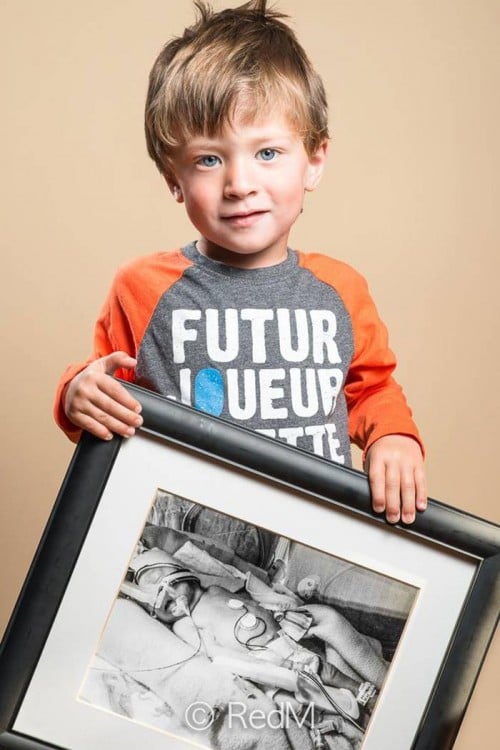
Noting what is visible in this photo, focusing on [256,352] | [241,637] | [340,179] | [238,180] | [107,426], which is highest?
[340,179]

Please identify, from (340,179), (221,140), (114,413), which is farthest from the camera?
(340,179)

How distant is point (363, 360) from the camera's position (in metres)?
0.92

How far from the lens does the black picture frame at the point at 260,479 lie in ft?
2.41

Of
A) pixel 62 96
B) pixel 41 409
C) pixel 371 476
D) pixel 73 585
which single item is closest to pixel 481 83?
pixel 62 96

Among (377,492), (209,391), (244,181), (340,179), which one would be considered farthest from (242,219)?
(340,179)

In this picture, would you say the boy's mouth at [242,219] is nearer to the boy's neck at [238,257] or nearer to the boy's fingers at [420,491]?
the boy's neck at [238,257]

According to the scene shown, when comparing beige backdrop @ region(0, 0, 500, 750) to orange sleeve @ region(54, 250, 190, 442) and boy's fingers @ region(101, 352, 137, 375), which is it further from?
boy's fingers @ region(101, 352, 137, 375)

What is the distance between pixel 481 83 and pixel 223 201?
79 cm

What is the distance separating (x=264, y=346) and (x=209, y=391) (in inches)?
2.2

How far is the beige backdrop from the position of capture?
4.90ft

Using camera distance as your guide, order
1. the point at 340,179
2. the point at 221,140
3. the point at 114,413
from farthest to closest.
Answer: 1. the point at 340,179
2. the point at 221,140
3. the point at 114,413

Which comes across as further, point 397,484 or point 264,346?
point 264,346

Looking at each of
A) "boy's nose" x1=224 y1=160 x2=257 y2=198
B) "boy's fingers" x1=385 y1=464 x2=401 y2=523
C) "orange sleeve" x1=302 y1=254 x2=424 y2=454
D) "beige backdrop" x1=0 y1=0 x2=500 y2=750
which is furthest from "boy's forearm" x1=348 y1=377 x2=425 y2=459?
"beige backdrop" x1=0 y1=0 x2=500 y2=750

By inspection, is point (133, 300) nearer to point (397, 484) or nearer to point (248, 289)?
point (248, 289)
